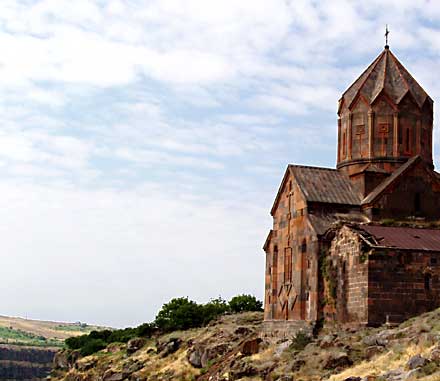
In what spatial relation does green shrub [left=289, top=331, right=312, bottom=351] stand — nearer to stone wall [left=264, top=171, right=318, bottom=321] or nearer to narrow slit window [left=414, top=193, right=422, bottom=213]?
stone wall [left=264, top=171, right=318, bottom=321]

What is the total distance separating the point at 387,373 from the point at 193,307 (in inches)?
1373

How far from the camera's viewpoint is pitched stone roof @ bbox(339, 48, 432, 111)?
38438mm

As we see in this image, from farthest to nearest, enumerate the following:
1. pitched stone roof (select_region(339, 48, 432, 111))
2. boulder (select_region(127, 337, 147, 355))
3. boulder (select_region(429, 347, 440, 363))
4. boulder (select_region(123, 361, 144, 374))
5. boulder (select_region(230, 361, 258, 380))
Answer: boulder (select_region(127, 337, 147, 355)) → boulder (select_region(123, 361, 144, 374)) → pitched stone roof (select_region(339, 48, 432, 111)) → boulder (select_region(230, 361, 258, 380)) → boulder (select_region(429, 347, 440, 363))

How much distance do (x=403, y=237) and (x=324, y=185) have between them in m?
5.79

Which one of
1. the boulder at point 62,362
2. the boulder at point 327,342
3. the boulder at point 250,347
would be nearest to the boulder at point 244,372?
the boulder at point 327,342

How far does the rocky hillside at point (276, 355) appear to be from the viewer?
24.5 m

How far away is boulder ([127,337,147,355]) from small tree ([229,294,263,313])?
9.00 m

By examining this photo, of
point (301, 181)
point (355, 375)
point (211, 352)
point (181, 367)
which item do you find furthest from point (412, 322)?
point (181, 367)

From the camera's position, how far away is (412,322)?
29453 mm

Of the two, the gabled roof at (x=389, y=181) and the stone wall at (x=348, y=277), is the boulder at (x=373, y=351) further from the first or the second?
the gabled roof at (x=389, y=181)

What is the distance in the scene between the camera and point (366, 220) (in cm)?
3628

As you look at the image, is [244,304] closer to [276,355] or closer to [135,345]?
[135,345]

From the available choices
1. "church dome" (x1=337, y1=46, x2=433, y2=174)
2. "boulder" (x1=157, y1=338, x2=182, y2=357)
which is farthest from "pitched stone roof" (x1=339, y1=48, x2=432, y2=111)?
"boulder" (x1=157, y1=338, x2=182, y2=357)

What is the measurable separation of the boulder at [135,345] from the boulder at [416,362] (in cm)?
3341
